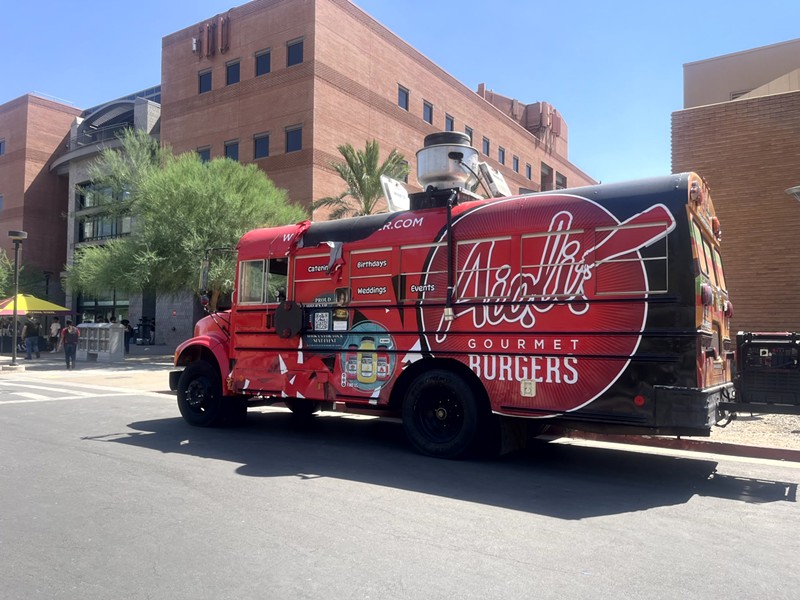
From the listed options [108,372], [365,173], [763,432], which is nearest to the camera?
[763,432]

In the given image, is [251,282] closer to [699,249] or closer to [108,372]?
[699,249]

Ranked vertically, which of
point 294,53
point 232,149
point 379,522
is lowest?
point 379,522

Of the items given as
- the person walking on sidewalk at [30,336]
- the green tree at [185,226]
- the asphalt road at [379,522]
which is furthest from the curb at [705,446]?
the person walking on sidewalk at [30,336]

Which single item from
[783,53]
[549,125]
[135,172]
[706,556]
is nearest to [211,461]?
[706,556]

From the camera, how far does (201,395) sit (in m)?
10.1

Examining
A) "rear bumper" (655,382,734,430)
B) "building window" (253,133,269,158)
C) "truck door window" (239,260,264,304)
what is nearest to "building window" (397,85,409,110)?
"building window" (253,133,269,158)

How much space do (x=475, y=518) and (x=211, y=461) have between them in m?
3.65

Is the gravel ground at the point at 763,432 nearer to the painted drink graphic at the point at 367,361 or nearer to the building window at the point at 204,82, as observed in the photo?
the painted drink graphic at the point at 367,361

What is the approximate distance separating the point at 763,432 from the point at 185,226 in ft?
67.2

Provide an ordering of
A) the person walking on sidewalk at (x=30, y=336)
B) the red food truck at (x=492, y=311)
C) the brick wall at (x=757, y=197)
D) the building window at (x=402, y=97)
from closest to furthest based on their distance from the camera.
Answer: the red food truck at (x=492, y=311), the brick wall at (x=757, y=197), the person walking on sidewalk at (x=30, y=336), the building window at (x=402, y=97)

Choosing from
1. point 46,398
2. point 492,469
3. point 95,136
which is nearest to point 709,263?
point 492,469

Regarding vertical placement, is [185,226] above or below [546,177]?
below

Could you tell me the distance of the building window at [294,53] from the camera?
32500 mm

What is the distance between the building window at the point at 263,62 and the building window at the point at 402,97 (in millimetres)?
8195
